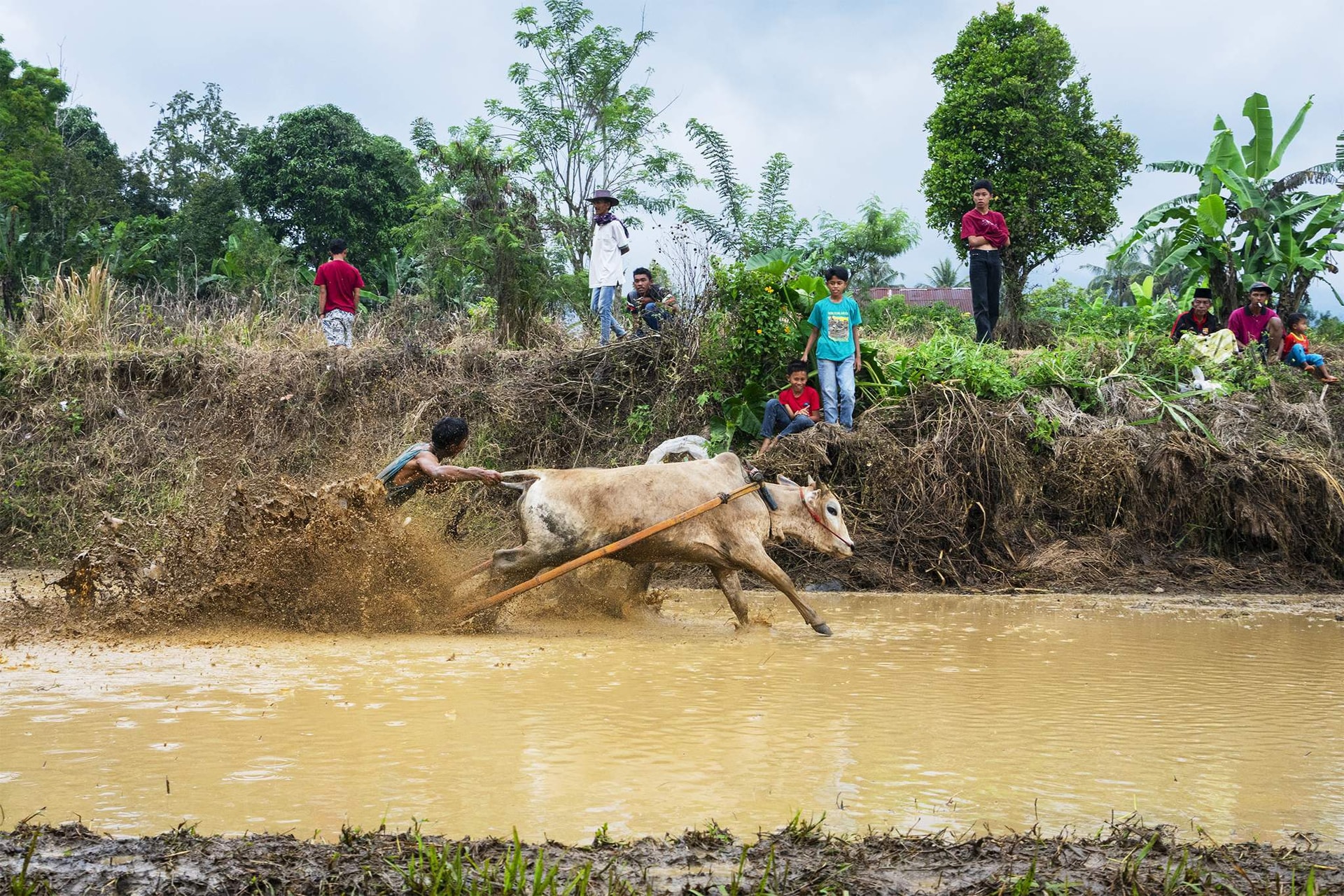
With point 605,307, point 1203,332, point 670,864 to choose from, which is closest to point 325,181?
point 605,307

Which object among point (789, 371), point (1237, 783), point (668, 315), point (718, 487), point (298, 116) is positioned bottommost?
point (1237, 783)

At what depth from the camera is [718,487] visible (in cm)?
866

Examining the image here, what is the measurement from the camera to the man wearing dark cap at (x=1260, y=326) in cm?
1380

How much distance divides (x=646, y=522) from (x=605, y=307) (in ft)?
19.2

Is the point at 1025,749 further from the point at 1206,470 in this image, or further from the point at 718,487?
the point at 1206,470

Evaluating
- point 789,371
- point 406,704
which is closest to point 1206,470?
point 789,371

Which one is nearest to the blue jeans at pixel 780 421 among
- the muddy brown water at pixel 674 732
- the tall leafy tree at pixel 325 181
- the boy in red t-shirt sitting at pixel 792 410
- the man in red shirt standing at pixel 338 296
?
the boy in red t-shirt sitting at pixel 792 410

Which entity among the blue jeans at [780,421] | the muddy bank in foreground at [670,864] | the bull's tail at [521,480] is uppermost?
the blue jeans at [780,421]

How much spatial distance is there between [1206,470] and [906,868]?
9.56 meters

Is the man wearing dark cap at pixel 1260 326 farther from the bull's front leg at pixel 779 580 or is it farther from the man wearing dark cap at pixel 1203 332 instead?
the bull's front leg at pixel 779 580

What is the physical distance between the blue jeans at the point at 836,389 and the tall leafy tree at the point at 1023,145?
13.8 m

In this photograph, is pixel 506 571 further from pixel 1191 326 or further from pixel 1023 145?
pixel 1023 145

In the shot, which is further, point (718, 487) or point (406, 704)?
point (718, 487)

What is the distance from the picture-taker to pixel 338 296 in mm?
14859
